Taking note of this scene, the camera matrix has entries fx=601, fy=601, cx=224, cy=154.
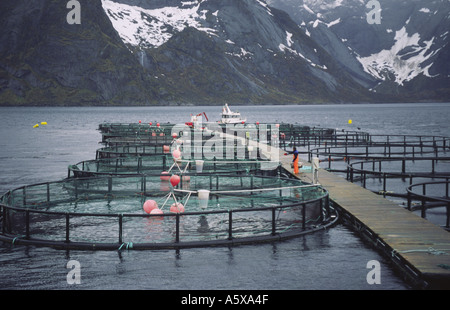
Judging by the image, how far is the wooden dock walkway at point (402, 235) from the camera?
58.2ft

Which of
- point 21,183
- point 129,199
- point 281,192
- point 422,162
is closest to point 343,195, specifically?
point 281,192

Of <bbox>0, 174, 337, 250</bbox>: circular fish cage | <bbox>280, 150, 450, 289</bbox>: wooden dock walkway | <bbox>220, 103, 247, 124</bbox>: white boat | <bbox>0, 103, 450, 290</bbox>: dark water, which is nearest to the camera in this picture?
<bbox>280, 150, 450, 289</bbox>: wooden dock walkway

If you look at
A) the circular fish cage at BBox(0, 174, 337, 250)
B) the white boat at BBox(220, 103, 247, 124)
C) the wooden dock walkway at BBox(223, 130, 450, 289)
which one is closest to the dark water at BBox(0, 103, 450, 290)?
the wooden dock walkway at BBox(223, 130, 450, 289)

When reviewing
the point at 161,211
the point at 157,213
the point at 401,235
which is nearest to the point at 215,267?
the point at 157,213

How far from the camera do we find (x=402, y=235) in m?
21.9

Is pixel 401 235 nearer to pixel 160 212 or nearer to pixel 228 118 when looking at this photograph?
pixel 160 212

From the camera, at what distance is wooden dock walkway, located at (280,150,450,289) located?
58.2ft

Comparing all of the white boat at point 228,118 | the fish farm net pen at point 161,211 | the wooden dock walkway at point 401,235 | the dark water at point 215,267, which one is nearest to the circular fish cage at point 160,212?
the fish farm net pen at point 161,211

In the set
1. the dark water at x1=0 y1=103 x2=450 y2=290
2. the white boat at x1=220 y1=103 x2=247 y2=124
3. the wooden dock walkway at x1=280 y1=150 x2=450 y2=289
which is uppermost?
the white boat at x1=220 y1=103 x2=247 y2=124

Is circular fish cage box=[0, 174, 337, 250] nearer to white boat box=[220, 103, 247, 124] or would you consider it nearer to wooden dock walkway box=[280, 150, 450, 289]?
wooden dock walkway box=[280, 150, 450, 289]

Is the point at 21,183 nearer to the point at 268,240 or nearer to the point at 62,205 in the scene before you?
the point at 62,205

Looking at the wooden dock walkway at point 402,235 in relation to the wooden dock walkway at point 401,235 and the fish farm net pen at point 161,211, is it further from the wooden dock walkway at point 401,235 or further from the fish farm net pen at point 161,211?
the fish farm net pen at point 161,211

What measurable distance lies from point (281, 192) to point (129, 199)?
771 centimetres

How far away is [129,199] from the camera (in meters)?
30.4
